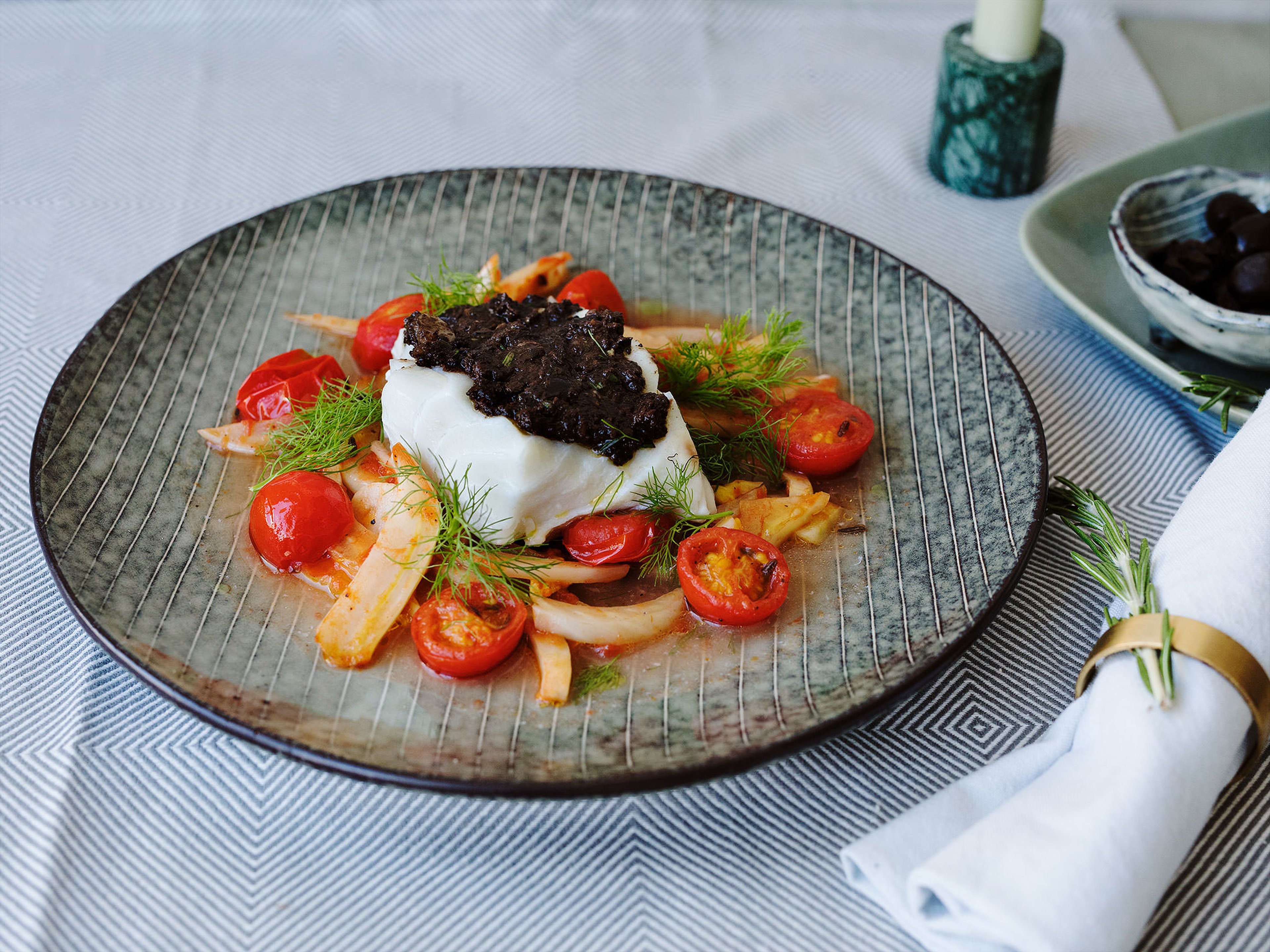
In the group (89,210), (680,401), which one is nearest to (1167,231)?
(680,401)

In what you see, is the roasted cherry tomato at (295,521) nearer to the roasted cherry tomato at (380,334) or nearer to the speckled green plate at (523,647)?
the speckled green plate at (523,647)

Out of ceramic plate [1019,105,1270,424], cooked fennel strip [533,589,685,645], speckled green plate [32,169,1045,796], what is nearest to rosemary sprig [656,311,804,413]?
speckled green plate [32,169,1045,796]

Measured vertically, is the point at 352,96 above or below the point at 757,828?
above

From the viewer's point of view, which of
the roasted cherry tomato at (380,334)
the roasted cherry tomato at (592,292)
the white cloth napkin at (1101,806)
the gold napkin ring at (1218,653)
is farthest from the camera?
the roasted cherry tomato at (592,292)

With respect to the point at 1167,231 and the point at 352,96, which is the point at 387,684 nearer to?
the point at 1167,231

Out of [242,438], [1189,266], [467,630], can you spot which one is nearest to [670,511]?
[467,630]

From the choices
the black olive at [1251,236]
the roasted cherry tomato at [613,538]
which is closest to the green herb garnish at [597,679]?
the roasted cherry tomato at [613,538]

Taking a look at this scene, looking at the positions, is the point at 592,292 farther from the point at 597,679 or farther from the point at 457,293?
the point at 597,679
